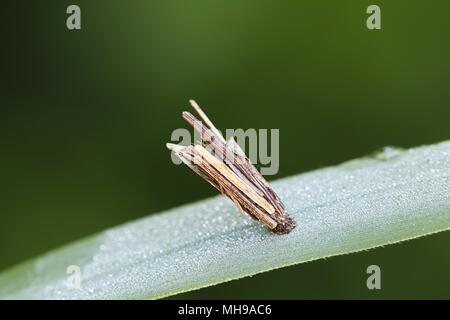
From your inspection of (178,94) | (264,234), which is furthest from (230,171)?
(178,94)

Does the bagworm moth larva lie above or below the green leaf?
above

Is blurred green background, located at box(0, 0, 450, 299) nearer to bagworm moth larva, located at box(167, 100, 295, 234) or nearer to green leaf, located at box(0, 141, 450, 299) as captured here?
green leaf, located at box(0, 141, 450, 299)

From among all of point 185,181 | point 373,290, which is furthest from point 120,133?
point 373,290

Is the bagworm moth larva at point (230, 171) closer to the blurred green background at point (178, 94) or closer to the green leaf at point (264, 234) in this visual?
the green leaf at point (264, 234)

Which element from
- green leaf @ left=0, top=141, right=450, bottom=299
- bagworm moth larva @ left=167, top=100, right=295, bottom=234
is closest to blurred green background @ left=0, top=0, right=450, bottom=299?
green leaf @ left=0, top=141, right=450, bottom=299

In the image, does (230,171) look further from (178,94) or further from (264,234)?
(178,94)

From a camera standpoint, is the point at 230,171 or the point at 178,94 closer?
the point at 230,171

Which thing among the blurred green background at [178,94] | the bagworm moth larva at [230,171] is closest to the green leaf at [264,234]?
the bagworm moth larva at [230,171]
